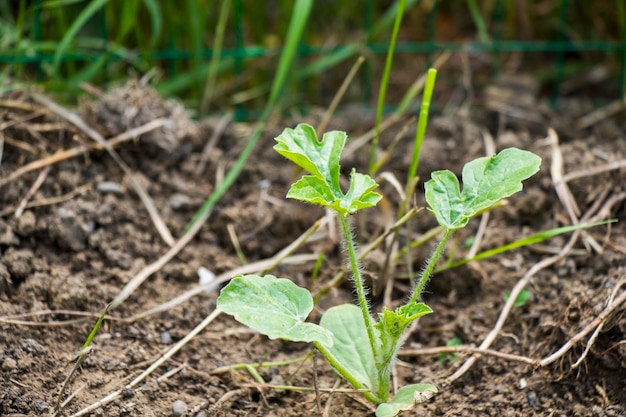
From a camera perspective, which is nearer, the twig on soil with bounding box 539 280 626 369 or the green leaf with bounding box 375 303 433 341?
the green leaf with bounding box 375 303 433 341

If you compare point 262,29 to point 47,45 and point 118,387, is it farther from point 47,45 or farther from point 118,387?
point 118,387

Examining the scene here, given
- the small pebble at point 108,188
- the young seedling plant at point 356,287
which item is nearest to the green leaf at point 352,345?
the young seedling plant at point 356,287

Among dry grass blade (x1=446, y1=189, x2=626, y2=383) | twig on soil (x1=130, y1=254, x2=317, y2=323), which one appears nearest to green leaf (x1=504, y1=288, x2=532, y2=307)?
dry grass blade (x1=446, y1=189, x2=626, y2=383)

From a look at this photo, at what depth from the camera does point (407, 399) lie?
1.44 m

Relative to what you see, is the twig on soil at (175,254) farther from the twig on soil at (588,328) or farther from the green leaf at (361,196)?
the twig on soil at (588,328)

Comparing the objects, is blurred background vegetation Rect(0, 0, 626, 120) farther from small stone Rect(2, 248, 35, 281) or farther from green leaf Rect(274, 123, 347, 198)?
green leaf Rect(274, 123, 347, 198)

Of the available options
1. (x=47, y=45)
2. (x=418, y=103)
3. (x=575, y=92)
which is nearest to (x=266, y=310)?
(x=47, y=45)

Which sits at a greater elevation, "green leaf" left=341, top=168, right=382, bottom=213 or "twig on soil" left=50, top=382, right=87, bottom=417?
"green leaf" left=341, top=168, right=382, bottom=213

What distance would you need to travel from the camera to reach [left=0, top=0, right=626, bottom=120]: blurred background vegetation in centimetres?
244

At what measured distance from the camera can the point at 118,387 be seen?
4.98 feet

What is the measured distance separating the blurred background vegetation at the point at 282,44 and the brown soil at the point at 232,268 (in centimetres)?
29

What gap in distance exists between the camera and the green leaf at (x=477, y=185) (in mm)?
1457

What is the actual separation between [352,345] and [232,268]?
0.49 meters

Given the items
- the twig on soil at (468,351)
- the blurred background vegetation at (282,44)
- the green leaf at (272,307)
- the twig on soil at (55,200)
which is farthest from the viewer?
the blurred background vegetation at (282,44)
